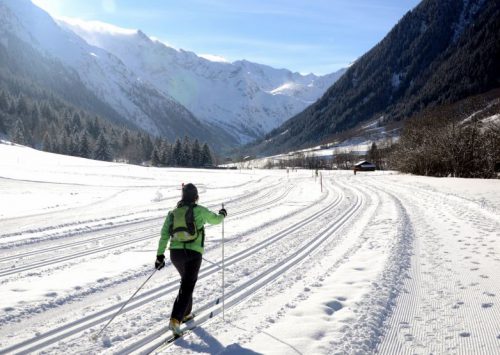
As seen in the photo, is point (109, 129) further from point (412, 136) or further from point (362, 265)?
point (362, 265)

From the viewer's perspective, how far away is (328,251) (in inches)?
410

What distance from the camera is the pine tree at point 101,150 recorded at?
318ft

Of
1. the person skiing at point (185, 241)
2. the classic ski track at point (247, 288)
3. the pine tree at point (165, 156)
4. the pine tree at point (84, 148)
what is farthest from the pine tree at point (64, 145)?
the person skiing at point (185, 241)

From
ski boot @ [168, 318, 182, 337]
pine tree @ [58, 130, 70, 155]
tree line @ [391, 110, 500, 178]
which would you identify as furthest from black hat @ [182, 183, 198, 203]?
pine tree @ [58, 130, 70, 155]

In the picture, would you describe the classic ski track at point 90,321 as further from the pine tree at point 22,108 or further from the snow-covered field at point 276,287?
the pine tree at point 22,108

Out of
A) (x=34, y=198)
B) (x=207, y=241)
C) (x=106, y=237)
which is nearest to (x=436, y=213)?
(x=207, y=241)

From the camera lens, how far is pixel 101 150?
9738 centimetres

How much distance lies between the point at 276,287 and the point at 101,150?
9655cm

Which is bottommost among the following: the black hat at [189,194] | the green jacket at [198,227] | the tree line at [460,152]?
the green jacket at [198,227]

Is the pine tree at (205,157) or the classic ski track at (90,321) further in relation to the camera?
the pine tree at (205,157)

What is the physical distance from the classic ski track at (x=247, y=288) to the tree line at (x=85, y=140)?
85.0 metres

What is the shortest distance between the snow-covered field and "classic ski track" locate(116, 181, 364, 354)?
28 millimetres

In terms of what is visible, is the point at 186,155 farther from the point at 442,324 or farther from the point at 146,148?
the point at 442,324

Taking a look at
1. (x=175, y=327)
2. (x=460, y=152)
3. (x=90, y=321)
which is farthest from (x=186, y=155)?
(x=175, y=327)
